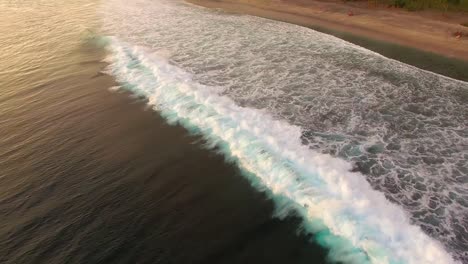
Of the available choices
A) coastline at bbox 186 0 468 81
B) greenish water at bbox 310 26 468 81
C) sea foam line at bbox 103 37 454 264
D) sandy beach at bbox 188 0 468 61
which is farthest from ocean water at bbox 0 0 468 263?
sandy beach at bbox 188 0 468 61

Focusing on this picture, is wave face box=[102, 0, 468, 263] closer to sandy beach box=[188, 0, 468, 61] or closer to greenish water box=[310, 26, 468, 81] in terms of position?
greenish water box=[310, 26, 468, 81]

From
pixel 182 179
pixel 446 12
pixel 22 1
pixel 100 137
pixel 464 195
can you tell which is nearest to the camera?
pixel 464 195

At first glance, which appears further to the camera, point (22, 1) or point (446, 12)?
point (22, 1)

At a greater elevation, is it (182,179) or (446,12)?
(446,12)

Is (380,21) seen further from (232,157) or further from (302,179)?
(302,179)

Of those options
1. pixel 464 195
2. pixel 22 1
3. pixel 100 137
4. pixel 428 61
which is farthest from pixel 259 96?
pixel 22 1

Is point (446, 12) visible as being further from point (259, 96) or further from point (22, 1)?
point (22, 1)
